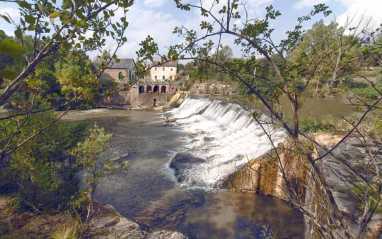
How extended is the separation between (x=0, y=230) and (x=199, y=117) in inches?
726

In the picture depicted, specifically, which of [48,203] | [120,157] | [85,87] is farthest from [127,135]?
[85,87]

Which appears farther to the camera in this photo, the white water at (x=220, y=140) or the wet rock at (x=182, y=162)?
the wet rock at (x=182, y=162)

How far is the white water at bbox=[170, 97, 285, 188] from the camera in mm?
10354

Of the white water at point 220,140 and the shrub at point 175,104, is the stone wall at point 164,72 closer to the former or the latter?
the shrub at point 175,104

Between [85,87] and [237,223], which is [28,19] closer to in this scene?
[85,87]

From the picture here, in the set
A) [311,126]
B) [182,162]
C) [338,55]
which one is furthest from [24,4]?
[311,126]

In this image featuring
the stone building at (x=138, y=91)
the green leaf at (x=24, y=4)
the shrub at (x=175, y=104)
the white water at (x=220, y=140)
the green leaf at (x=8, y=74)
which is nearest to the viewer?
the green leaf at (x=8, y=74)

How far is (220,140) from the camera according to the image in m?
14.8

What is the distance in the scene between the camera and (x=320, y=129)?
34.8ft

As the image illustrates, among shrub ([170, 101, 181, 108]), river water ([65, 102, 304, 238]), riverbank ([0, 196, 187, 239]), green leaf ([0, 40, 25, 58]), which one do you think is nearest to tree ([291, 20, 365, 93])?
green leaf ([0, 40, 25, 58])

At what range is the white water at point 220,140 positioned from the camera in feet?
34.0

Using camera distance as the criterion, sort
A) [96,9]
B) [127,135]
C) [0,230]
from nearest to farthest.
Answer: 1. [96,9]
2. [0,230]
3. [127,135]

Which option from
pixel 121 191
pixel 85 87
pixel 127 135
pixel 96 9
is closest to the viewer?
pixel 96 9

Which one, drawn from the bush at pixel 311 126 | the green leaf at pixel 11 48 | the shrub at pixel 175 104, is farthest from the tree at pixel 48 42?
the shrub at pixel 175 104
